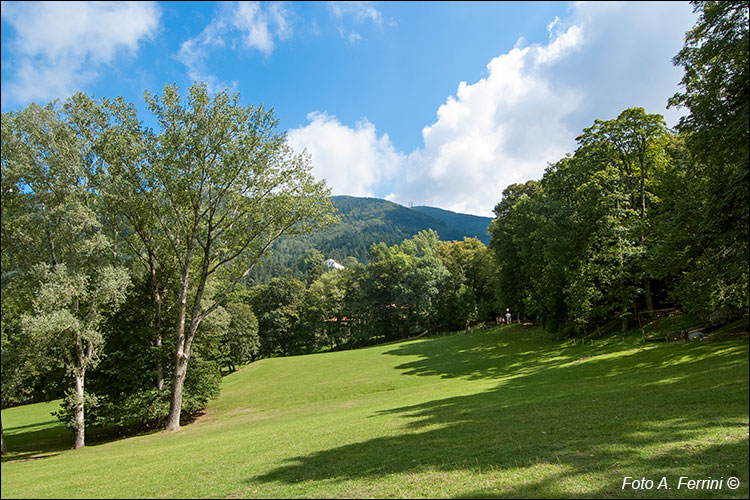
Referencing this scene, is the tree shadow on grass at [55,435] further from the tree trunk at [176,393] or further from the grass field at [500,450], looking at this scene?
the tree trunk at [176,393]

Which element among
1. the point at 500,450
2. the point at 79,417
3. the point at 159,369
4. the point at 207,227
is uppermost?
the point at 207,227

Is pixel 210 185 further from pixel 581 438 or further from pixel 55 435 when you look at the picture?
pixel 581 438

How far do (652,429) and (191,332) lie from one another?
2208 cm

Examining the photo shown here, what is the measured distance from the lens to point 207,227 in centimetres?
2380

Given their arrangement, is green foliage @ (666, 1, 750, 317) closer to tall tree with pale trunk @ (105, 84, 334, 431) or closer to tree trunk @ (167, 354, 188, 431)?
tall tree with pale trunk @ (105, 84, 334, 431)

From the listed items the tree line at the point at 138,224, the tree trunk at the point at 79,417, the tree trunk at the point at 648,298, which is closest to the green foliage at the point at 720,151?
the tree trunk at the point at 648,298

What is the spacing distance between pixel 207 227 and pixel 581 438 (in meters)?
22.8

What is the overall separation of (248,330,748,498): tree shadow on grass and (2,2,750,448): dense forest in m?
3.50

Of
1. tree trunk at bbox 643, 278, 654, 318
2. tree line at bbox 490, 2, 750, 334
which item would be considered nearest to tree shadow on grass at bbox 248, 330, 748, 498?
tree line at bbox 490, 2, 750, 334

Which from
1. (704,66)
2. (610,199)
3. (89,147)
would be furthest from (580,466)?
(610,199)

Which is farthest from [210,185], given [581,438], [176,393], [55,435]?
[581,438]

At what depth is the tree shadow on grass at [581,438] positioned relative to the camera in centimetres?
551

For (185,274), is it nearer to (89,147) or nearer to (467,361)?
(89,147)

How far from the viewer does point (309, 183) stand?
24703mm
